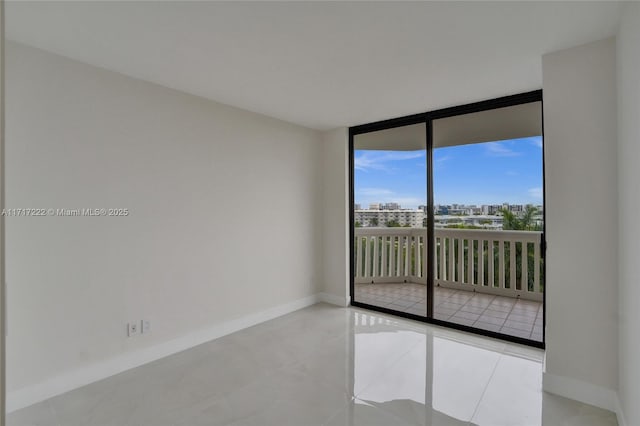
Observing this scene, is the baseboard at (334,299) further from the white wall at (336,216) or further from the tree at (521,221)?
the tree at (521,221)

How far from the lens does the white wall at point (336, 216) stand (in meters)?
4.17

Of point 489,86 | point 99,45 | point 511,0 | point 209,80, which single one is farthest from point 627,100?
point 99,45

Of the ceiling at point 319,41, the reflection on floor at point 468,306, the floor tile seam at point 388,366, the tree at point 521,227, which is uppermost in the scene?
the ceiling at point 319,41

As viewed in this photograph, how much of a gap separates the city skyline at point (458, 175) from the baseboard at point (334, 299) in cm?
139

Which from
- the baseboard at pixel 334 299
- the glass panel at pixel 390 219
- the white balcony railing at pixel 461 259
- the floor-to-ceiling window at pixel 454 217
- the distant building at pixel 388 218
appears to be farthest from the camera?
the distant building at pixel 388 218

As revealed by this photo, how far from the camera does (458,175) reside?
4.45m

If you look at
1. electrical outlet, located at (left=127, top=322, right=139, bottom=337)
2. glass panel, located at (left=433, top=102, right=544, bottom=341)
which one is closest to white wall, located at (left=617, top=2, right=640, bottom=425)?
glass panel, located at (left=433, top=102, right=544, bottom=341)

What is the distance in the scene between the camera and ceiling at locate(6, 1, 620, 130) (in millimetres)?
1721

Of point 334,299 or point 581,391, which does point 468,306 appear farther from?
point 581,391

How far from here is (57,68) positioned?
7.18 feet

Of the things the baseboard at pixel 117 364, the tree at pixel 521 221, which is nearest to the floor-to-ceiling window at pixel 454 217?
the tree at pixel 521 221

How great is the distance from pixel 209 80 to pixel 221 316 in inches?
89.1

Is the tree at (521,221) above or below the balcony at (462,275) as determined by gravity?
above

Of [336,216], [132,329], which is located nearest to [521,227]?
[336,216]
